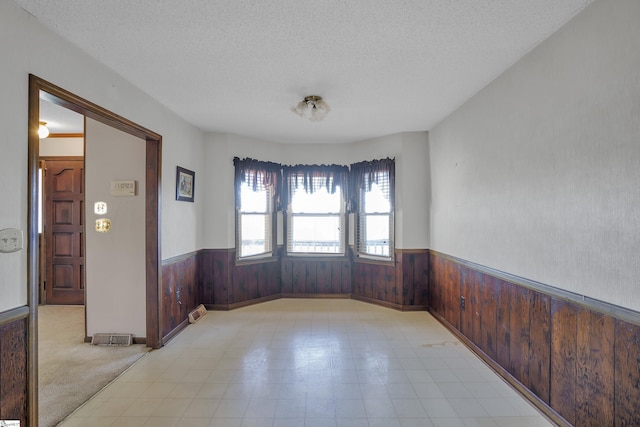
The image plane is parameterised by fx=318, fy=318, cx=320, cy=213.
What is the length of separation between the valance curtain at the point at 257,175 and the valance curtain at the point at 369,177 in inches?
46.6

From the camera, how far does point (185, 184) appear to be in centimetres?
403

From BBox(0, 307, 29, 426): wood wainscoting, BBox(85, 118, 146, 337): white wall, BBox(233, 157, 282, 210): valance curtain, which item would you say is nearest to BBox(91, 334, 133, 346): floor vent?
BBox(85, 118, 146, 337): white wall

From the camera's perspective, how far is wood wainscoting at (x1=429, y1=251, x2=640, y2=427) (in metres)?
1.67

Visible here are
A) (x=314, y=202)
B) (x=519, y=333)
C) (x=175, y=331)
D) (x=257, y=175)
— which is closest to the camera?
(x=519, y=333)

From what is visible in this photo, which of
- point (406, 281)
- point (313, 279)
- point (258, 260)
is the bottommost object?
point (313, 279)

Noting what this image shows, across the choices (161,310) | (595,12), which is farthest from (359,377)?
(595,12)

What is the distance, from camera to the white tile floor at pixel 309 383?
7.24 ft

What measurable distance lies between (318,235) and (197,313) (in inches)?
86.3

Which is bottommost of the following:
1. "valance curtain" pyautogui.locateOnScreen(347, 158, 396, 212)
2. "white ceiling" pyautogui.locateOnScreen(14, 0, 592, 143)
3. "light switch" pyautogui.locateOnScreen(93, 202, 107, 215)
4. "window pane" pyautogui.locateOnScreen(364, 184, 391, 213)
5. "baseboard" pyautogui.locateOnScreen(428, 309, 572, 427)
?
"baseboard" pyautogui.locateOnScreen(428, 309, 572, 427)

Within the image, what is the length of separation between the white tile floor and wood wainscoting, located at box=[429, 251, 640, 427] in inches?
7.8

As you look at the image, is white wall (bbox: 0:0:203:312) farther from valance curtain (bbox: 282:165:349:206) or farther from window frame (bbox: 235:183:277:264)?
valance curtain (bbox: 282:165:349:206)

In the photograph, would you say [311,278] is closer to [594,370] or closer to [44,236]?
[594,370]

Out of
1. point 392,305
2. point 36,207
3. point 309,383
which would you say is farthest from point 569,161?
point 36,207

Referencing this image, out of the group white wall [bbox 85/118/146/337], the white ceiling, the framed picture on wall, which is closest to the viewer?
the white ceiling
